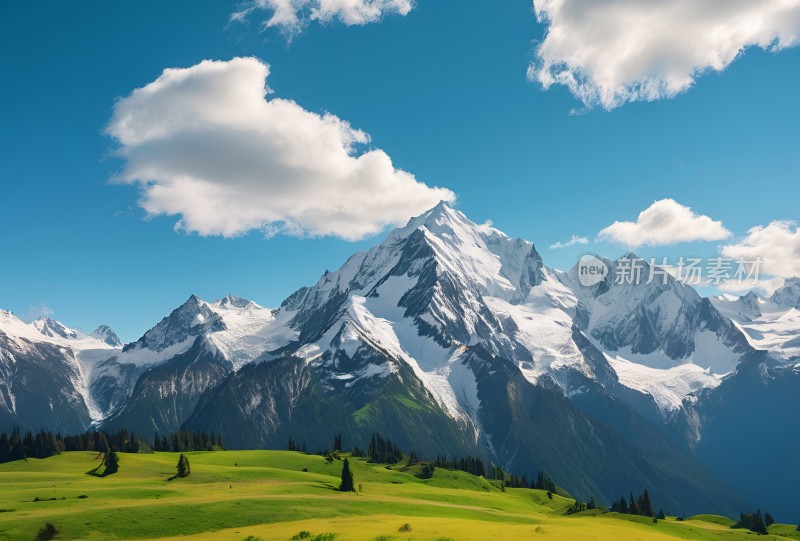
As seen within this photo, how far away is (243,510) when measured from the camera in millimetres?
88125

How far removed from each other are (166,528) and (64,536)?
32.7 ft

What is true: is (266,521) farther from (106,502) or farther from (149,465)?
(149,465)

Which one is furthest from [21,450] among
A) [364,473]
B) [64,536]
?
[64,536]

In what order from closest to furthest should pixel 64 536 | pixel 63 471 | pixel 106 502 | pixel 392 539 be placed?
pixel 392 539
pixel 64 536
pixel 106 502
pixel 63 471

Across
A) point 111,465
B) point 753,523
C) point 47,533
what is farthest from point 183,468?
point 753,523

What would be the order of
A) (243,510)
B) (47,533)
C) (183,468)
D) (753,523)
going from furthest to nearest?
(753,523) < (183,468) < (243,510) < (47,533)

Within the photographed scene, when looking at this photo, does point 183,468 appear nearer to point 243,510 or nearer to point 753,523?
point 243,510

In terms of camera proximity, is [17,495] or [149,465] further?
[149,465]

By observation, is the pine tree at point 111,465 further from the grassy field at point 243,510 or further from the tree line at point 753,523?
the tree line at point 753,523

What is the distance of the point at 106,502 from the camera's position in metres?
91.2

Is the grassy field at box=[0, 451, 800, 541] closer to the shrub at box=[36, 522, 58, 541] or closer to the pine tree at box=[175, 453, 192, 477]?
the shrub at box=[36, 522, 58, 541]

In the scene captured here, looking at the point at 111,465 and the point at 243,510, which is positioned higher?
the point at 111,465

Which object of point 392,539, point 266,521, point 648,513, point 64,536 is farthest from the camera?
point 648,513

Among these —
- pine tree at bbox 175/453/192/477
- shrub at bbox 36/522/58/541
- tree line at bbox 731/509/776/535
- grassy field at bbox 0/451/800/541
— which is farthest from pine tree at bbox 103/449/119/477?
tree line at bbox 731/509/776/535
